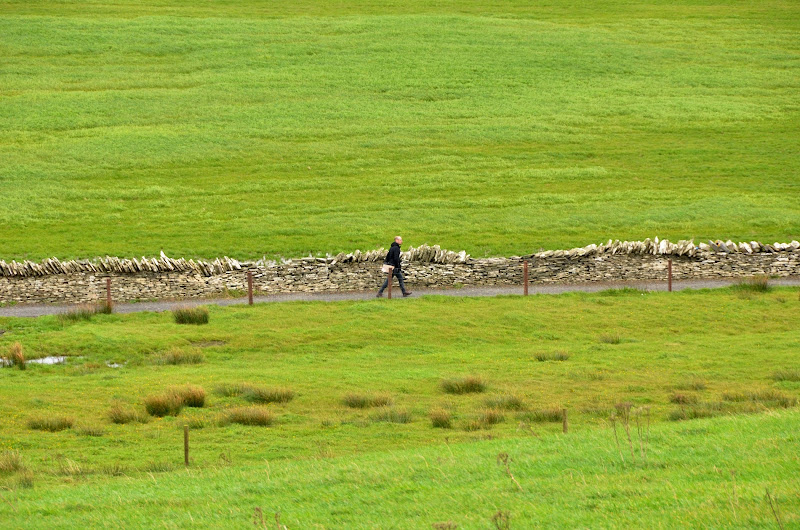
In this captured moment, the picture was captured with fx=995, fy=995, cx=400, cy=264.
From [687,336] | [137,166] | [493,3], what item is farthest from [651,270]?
[493,3]

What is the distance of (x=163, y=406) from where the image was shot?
1925 cm

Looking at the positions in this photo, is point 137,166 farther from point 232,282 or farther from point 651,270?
point 651,270

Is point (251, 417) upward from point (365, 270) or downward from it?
downward

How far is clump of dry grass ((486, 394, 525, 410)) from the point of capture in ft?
62.2

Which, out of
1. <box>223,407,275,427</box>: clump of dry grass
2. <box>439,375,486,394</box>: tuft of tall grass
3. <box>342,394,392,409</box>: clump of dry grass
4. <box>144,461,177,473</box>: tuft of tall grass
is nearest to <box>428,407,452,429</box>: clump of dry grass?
<box>342,394,392,409</box>: clump of dry grass

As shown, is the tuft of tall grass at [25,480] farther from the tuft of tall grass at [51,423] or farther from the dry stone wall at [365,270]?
the dry stone wall at [365,270]

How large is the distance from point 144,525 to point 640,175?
46.8 metres

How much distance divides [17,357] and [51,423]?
6689mm

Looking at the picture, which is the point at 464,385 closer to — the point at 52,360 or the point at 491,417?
the point at 491,417

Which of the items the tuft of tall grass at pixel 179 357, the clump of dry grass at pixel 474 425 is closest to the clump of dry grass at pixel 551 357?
the clump of dry grass at pixel 474 425

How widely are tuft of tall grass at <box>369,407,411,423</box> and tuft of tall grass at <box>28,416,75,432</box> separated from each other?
218 inches

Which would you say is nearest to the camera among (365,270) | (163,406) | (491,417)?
(491,417)

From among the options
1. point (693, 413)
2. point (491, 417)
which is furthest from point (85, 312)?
point (693, 413)

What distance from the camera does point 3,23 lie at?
264ft
